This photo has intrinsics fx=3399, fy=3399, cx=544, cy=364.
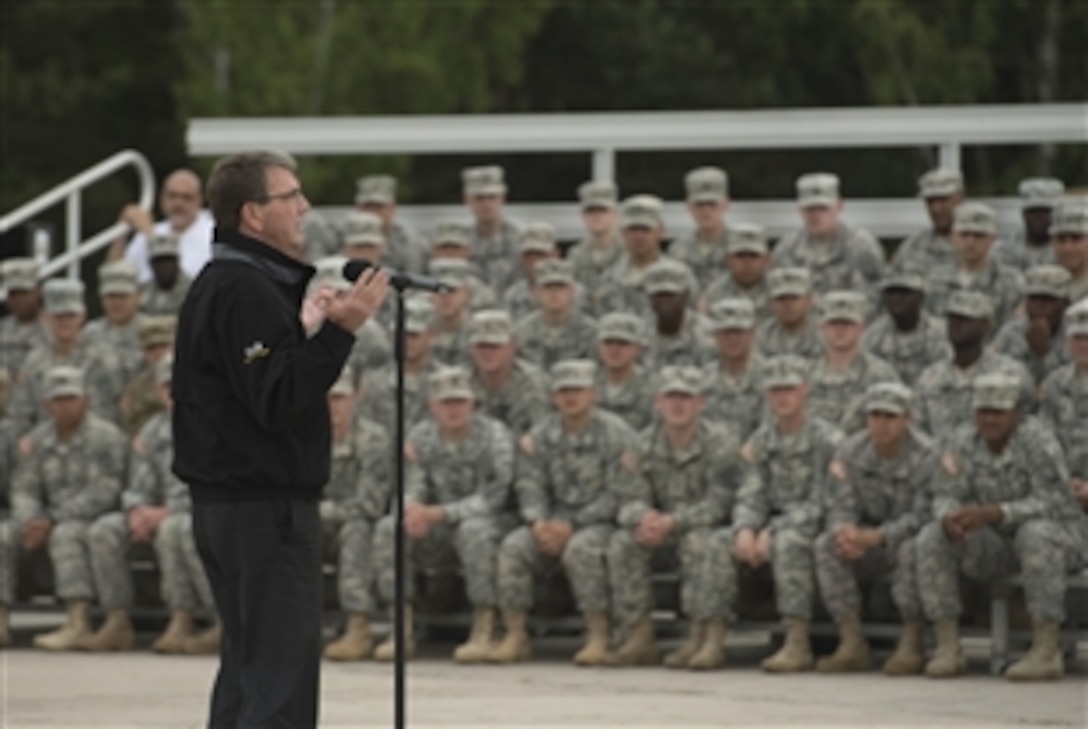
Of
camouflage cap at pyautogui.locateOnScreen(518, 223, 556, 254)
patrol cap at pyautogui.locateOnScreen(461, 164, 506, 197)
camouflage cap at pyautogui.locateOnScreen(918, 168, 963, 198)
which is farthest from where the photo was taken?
patrol cap at pyautogui.locateOnScreen(461, 164, 506, 197)

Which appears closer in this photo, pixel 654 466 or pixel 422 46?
pixel 654 466

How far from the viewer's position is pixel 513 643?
53.5ft

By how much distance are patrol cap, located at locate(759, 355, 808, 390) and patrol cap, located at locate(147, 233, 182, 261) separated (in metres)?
4.06

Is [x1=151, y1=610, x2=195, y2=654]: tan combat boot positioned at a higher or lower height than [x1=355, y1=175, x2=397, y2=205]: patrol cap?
lower

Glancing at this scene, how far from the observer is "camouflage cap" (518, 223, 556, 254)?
59.2ft

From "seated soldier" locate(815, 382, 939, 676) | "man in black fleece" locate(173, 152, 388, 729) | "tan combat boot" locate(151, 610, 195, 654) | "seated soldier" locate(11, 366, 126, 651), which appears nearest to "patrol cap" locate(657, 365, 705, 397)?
"seated soldier" locate(815, 382, 939, 676)

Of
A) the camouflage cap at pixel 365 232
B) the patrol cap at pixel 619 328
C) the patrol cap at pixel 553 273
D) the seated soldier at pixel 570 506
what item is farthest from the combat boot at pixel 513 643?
the camouflage cap at pixel 365 232

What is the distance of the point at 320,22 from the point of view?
41031mm

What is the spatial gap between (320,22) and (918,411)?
2569 cm

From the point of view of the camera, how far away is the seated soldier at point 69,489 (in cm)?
1738

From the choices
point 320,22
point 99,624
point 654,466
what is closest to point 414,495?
point 654,466

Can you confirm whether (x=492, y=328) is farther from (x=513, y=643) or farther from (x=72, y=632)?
(x=72, y=632)

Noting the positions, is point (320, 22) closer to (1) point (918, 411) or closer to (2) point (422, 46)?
(2) point (422, 46)

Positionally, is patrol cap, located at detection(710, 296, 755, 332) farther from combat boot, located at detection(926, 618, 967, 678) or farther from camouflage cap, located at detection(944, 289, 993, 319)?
combat boot, located at detection(926, 618, 967, 678)
